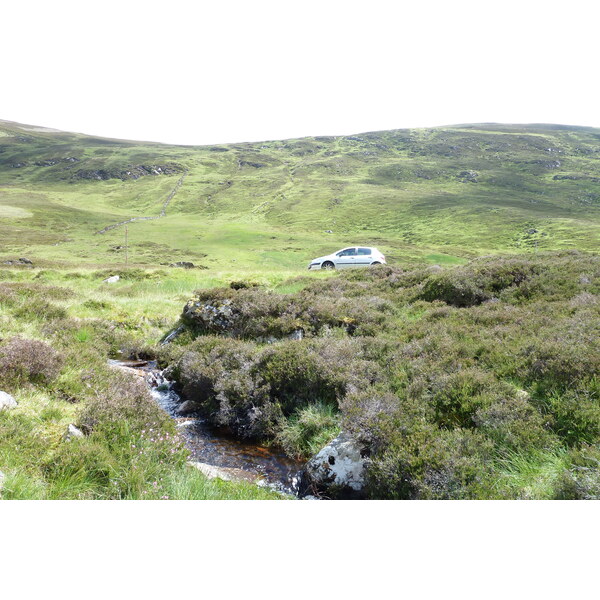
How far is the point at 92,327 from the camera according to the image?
1254 centimetres

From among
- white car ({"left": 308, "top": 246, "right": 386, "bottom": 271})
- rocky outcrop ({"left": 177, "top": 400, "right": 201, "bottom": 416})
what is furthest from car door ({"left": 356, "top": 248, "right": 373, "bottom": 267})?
rocky outcrop ({"left": 177, "top": 400, "right": 201, "bottom": 416})

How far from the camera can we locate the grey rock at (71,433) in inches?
204

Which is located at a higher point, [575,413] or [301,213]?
[575,413]

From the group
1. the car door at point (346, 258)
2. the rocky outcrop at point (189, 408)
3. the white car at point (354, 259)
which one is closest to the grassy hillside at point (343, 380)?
the rocky outcrop at point (189, 408)

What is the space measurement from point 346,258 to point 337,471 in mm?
25655

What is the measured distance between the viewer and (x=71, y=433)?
5.34 metres

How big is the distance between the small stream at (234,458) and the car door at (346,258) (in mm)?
22782

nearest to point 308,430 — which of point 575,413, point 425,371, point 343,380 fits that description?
point 343,380

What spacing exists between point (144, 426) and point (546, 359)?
6569mm

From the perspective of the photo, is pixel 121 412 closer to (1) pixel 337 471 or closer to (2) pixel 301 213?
(1) pixel 337 471

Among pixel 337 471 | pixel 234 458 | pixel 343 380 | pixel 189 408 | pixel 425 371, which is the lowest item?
pixel 189 408

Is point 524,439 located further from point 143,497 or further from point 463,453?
point 143,497

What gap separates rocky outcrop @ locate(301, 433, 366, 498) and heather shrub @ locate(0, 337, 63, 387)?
527cm

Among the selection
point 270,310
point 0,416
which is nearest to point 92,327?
point 270,310
